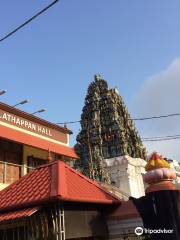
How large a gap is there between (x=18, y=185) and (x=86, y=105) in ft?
179

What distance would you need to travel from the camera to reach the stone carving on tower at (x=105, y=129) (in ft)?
193

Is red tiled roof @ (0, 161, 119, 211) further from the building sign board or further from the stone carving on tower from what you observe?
the stone carving on tower

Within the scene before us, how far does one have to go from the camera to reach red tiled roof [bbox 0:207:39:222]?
921 centimetres

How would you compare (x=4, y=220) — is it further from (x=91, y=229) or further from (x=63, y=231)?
(x=91, y=229)

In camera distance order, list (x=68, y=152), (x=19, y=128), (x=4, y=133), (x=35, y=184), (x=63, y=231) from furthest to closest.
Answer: (x=68, y=152)
(x=19, y=128)
(x=4, y=133)
(x=35, y=184)
(x=63, y=231)

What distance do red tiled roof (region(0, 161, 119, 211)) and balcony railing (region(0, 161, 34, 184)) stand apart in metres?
2.21

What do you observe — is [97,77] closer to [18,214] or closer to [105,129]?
[105,129]

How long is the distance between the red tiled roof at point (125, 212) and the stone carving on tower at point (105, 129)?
141 ft

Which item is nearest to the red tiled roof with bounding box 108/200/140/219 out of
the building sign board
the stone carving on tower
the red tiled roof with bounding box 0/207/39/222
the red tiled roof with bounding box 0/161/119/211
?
the red tiled roof with bounding box 0/161/119/211

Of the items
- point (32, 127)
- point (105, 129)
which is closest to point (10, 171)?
point (32, 127)

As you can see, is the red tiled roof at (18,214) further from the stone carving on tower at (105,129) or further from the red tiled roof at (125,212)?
the stone carving on tower at (105,129)

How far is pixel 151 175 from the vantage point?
34.7 ft

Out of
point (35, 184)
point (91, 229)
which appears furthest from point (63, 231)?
point (35, 184)

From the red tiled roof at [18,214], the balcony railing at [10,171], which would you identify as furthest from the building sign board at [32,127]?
the red tiled roof at [18,214]
